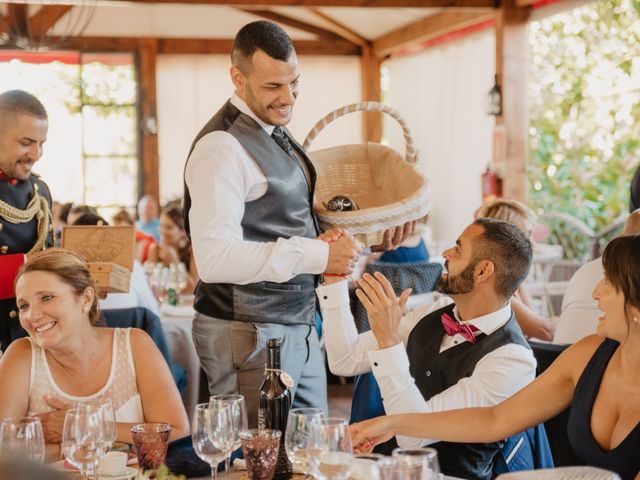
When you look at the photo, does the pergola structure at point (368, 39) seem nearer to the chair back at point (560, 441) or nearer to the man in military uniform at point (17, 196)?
the man in military uniform at point (17, 196)

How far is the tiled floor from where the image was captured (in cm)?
567

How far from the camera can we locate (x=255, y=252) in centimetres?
241

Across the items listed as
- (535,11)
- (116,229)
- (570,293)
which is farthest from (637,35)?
(116,229)

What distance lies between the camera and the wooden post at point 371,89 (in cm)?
1149

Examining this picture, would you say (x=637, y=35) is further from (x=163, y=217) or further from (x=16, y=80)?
(x=16, y=80)

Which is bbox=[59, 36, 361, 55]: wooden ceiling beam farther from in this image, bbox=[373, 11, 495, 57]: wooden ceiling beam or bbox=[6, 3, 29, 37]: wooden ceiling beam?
bbox=[6, 3, 29, 37]: wooden ceiling beam

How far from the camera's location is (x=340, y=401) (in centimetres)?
606

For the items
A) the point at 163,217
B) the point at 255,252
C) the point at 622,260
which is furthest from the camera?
the point at 163,217

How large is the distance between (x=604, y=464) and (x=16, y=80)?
9.63 meters

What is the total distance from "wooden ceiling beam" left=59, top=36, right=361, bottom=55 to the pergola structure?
0.01 meters

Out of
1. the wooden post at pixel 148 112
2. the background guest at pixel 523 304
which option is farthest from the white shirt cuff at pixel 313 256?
the wooden post at pixel 148 112

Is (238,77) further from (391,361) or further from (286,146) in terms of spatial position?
(391,361)

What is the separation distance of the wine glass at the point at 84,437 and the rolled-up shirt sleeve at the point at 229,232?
2.33ft

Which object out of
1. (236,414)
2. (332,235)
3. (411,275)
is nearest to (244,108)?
(332,235)
